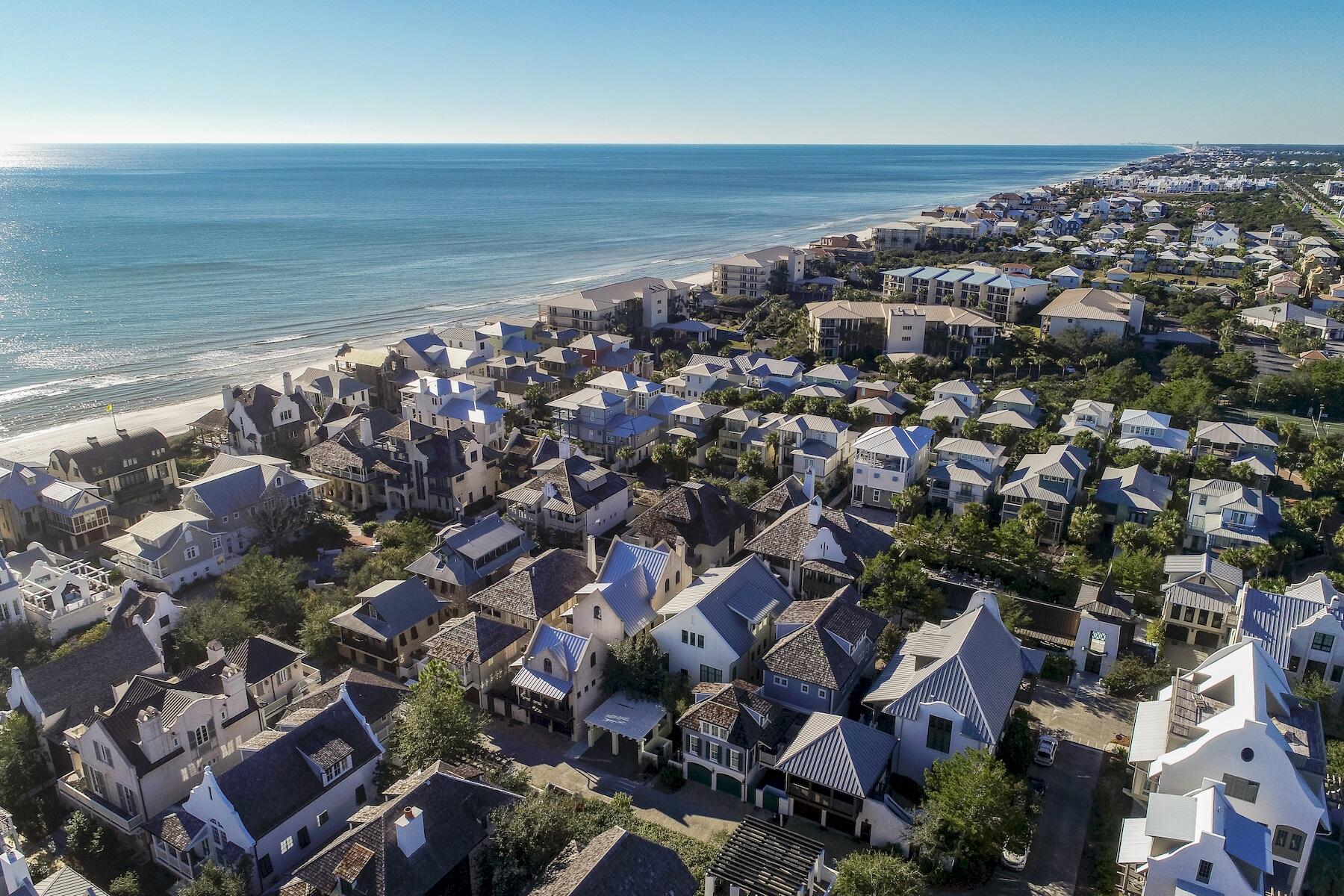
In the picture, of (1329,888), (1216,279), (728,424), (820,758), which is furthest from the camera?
(1216,279)

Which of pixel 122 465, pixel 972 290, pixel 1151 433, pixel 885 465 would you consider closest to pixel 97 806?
pixel 122 465

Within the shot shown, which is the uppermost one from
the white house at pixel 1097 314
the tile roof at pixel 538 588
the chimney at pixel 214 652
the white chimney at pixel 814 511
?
the white house at pixel 1097 314

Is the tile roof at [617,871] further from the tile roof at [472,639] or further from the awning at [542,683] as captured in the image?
the tile roof at [472,639]

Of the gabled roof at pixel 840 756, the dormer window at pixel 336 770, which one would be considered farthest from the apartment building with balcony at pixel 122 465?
the gabled roof at pixel 840 756

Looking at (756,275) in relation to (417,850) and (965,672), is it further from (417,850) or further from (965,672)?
(417,850)

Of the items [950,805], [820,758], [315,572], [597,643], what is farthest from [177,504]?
[950,805]

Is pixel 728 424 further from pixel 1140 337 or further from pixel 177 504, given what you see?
pixel 1140 337
